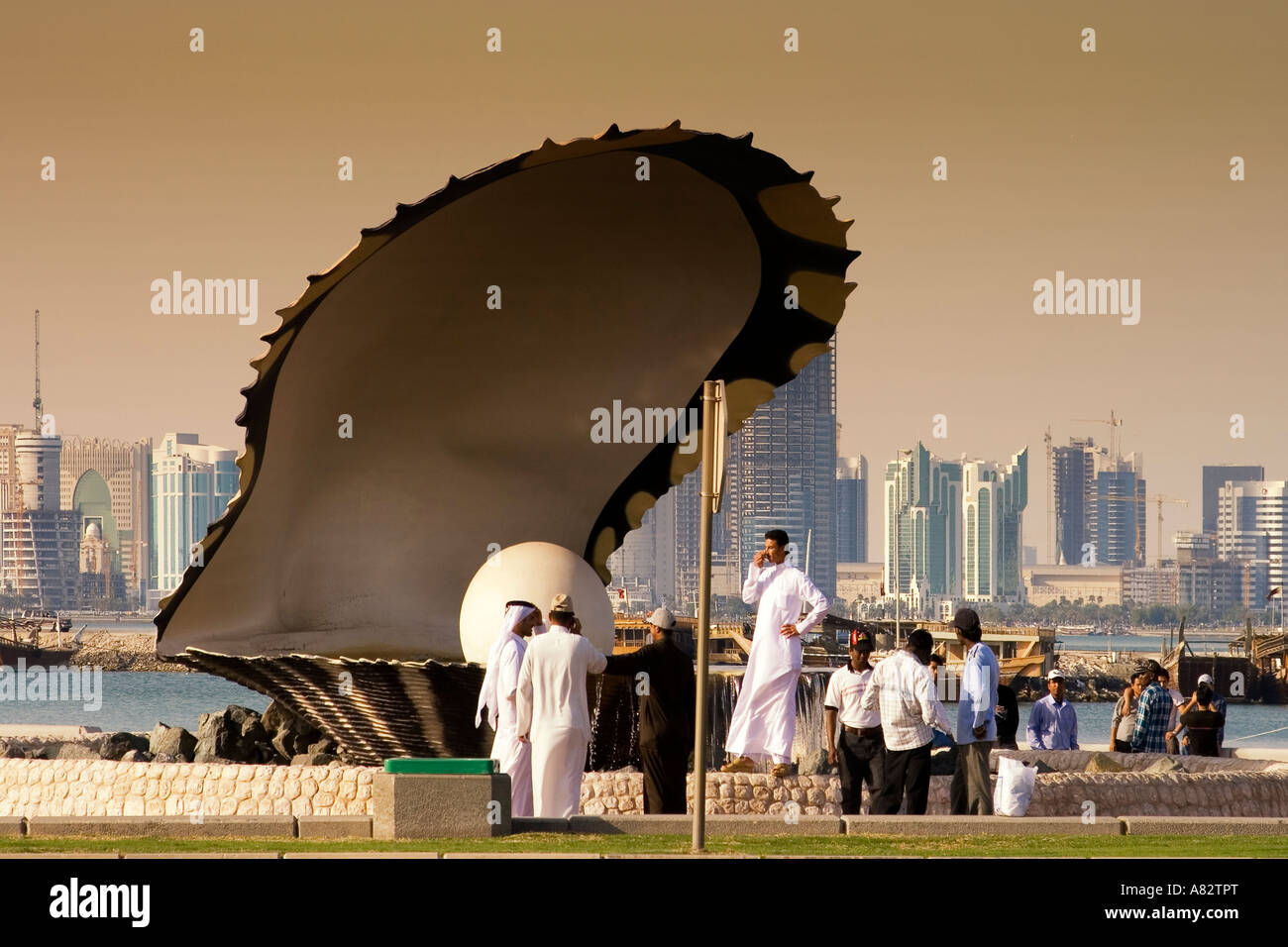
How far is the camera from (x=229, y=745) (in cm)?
1912

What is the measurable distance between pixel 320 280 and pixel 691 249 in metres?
4.02

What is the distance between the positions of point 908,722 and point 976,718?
44 centimetres

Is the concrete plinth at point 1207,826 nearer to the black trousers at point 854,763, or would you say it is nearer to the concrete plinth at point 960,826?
the concrete plinth at point 960,826

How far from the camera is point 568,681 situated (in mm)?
12383

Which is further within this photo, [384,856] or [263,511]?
[263,511]

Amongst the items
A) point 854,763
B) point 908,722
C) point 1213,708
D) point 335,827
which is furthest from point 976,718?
point 1213,708

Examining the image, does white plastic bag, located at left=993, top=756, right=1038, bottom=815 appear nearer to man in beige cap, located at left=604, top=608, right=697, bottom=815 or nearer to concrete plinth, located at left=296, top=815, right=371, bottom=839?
man in beige cap, located at left=604, top=608, right=697, bottom=815

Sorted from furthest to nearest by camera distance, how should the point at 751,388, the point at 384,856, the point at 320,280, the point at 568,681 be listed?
the point at 751,388
the point at 320,280
the point at 568,681
the point at 384,856

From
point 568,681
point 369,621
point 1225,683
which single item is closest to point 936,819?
point 568,681

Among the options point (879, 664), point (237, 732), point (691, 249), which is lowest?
point (237, 732)

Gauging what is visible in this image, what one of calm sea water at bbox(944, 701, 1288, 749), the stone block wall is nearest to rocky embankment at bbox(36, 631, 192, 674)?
calm sea water at bbox(944, 701, 1288, 749)

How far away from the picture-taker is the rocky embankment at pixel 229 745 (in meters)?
18.5

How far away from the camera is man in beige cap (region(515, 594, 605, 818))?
1234cm
